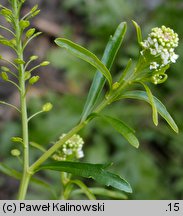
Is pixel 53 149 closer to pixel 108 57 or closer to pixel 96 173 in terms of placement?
pixel 96 173

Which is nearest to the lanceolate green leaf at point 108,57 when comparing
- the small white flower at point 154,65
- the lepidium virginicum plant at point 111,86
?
the lepidium virginicum plant at point 111,86

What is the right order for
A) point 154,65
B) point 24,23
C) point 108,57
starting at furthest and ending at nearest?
point 108,57
point 154,65
point 24,23

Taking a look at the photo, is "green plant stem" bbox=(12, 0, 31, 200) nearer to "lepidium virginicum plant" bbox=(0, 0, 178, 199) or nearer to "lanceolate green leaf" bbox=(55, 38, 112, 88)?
"lepidium virginicum plant" bbox=(0, 0, 178, 199)

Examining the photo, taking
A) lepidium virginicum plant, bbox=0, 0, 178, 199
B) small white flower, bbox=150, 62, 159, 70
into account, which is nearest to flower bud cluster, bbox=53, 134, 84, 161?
lepidium virginicum plant, bbox=0, 0, 178, 199

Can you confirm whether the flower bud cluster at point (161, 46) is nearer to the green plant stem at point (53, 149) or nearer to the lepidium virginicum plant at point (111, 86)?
the lepidium virginicum plant at point (111, 86)

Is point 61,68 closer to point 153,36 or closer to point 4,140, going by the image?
point 4,140

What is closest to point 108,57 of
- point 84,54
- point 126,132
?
point 84,54

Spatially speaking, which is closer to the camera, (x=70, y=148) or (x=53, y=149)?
(x=53, y=149)
